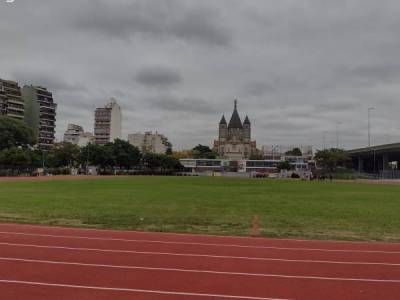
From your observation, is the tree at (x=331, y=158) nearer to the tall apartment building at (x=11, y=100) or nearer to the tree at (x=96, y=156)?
the tree at (x=96, y=156)

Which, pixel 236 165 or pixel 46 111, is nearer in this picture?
pixel 46 111

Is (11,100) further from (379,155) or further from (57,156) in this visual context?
(379,155)

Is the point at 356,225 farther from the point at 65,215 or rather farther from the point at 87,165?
the point at 87,165

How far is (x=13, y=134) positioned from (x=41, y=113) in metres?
43.2

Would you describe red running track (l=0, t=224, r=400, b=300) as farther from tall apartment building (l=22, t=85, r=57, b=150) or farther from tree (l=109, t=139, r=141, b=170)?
tall apartment building (l=22, t=85, r=57, b=150)

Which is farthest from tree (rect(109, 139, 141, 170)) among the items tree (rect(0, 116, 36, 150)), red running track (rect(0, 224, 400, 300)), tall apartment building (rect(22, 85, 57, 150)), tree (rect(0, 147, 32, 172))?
red running track (rect(0, 224, 400, 300))

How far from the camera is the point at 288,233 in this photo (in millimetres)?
15609

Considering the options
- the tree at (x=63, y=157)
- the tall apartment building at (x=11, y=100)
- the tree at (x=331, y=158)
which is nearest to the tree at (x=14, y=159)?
the tree at (x=63, y=157)

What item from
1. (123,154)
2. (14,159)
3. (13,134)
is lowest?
(14,159)

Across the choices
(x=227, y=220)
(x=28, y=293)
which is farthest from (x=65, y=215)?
(x=28, y=293)

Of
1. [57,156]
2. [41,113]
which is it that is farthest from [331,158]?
[41,113]

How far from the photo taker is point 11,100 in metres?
138

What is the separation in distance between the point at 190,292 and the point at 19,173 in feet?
283

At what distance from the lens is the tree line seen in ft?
291
